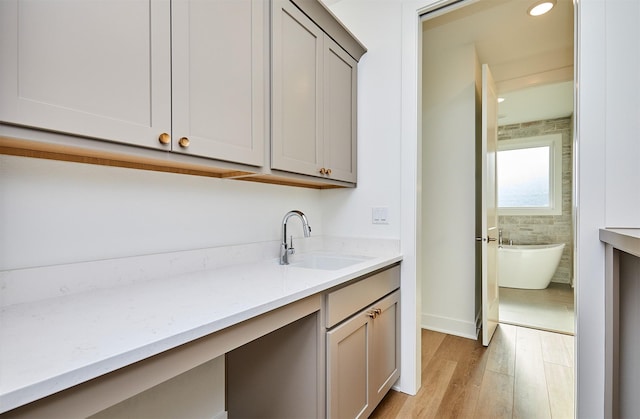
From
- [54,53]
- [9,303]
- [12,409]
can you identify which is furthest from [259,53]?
[12,409]

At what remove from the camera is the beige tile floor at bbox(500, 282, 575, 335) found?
2998 mm

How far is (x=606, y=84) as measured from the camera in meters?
1.41

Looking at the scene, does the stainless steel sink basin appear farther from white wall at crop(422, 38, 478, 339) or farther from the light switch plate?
white wall at crop(422, 38, 478, 339)

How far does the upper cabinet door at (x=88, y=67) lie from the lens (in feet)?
2.41

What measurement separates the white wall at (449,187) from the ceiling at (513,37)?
154mm

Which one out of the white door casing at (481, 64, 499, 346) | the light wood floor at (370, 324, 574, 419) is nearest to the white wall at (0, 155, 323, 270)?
Result: the light wood floor at (370, 324, 574, 419)

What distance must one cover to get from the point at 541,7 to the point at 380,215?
184 cm

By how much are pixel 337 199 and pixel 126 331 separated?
5.30 ft

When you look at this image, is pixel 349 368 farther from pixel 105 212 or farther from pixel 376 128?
pixel 376 128

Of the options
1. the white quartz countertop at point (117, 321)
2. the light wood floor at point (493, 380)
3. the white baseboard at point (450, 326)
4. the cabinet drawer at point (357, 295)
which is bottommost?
the light wood floor at point (493, 380)

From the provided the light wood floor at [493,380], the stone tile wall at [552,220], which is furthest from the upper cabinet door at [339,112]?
the stone tile wall at [552,220]

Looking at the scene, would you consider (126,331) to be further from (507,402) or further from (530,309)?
(530,309)

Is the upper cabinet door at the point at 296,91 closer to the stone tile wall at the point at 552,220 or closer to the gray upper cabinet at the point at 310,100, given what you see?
the gray upper cabinet at the point at 310,100

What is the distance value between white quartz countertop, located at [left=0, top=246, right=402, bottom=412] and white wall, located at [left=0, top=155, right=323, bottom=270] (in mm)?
146
